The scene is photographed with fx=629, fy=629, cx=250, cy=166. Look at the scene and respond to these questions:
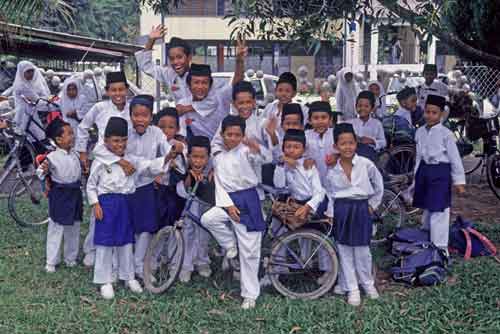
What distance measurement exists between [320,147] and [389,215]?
6.19 feet

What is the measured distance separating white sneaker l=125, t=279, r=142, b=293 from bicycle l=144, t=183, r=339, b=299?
10 cm

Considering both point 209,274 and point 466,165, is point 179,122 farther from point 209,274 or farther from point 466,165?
point 466,165

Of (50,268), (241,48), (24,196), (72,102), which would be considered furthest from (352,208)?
(72,102)

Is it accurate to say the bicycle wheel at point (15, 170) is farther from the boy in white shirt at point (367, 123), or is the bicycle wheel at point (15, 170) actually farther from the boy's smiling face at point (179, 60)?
the boy in white shirt at point (367, 123)

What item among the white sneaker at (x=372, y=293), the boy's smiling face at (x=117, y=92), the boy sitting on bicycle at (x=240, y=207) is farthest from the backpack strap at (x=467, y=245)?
the boy's smiling face at (x=117, y=92)

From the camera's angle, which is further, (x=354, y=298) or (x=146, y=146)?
(x=146, y=146)

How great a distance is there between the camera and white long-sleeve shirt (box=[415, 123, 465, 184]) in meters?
5.16

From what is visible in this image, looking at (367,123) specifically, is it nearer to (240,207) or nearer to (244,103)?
(244,103)

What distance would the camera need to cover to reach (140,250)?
484 centimetres

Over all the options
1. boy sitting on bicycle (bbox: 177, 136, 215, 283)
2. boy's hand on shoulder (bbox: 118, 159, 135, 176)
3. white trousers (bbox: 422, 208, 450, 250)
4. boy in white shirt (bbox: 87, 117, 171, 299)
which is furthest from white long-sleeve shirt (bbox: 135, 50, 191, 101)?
white trousers (bbox: 422, 208, 450, 250)

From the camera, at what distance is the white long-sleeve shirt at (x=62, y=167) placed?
16.6ft

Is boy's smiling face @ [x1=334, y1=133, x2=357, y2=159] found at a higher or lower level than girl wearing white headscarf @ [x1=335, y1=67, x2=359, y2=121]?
lower

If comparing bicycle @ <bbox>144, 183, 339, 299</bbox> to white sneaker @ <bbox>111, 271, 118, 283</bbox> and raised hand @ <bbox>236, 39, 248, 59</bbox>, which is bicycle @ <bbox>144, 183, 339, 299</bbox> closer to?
white sneaker @ <bbox>111, 271, 118, 283</bbox>

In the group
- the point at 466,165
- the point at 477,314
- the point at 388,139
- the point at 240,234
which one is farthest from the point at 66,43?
the point at 477,314
